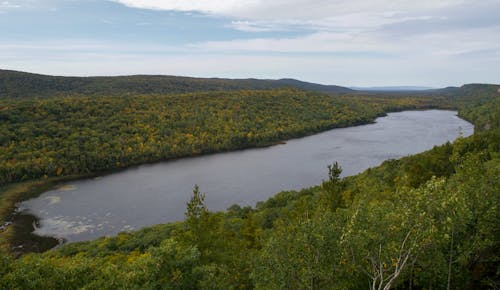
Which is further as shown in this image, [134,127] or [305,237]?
[134,127]

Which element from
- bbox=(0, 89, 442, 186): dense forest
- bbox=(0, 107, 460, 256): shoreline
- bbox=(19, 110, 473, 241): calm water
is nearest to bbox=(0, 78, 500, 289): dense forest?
bbox=(0, 89, 442, 186): dense forest

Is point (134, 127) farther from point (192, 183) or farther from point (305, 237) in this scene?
point (305, 237)

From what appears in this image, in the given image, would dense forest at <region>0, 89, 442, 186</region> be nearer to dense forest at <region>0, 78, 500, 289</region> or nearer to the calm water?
dense forest at <region>0, 78, 500, 289</region>

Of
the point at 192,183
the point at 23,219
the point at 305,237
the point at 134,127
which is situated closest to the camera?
the point at 305,237

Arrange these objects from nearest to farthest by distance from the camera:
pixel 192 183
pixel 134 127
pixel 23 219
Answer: pixel 23 219 → pixel 192 183 → pixel 134 127

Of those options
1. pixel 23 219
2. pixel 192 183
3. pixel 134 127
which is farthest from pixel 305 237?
pixel 134 127

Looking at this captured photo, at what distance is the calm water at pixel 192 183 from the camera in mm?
57875

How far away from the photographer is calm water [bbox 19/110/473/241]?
57875 millimetres

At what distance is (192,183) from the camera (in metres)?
74.9

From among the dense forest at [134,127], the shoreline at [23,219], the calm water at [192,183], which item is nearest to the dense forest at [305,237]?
the dense forest at [134,127]

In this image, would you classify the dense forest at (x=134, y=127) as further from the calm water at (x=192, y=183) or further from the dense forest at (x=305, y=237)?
the calm water at (x=192, y=183)

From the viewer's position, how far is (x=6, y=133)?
290 ft

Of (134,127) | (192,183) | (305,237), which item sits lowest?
(192,183)

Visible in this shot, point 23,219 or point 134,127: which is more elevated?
point 134,127
